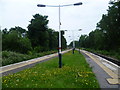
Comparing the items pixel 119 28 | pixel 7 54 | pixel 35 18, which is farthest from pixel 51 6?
pixel 35 18

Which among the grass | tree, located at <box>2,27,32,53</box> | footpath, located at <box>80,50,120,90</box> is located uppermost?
tree, located at <box>2,27,32,53</box>

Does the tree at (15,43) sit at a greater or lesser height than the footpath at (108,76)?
greater

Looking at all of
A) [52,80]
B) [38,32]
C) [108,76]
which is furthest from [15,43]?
[52,80]

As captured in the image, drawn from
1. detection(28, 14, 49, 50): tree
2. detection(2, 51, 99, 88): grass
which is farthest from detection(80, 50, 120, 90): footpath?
detection(28, 14, 49, 50): tree

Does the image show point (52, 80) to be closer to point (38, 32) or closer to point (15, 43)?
point (15, 43)

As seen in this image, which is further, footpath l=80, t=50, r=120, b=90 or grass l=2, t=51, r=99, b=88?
footpath l=80, t=50, r=120, b=90

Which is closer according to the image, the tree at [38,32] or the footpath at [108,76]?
the footpath at [108,76]

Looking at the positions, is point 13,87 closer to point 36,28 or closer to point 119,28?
point 119,28

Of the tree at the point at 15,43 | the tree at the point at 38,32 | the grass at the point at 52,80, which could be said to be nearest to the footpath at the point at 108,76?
the grass at the point at 52,80

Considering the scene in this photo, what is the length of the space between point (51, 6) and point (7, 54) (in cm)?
1099

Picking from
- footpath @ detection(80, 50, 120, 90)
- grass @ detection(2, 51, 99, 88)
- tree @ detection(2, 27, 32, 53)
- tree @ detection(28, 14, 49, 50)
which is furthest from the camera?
tree @ detection(28, 14, 49, 50)

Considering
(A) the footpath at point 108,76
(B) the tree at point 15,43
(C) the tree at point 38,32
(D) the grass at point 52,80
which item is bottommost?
(A) the footpath at point 108,76

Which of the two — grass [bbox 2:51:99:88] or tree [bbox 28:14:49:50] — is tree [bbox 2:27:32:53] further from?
grass [bbox 2:51:99:88]

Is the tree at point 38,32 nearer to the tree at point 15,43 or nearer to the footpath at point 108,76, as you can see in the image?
the tree at point 15,43
